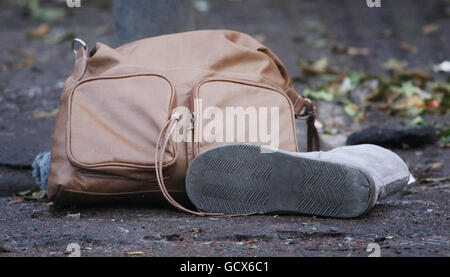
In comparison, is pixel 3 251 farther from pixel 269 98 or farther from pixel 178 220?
pixel 269 98

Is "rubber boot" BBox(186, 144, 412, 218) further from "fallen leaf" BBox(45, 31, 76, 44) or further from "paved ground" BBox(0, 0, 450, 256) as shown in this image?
"fallen leaf" BBox(45, 31, 76, 44)

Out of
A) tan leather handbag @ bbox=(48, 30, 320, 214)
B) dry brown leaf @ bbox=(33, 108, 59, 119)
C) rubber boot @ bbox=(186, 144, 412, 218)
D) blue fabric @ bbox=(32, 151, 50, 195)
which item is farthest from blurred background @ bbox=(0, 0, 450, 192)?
rubber boot @ bbox=(186, 144, 412, 218)

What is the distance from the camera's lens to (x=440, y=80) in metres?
4.50

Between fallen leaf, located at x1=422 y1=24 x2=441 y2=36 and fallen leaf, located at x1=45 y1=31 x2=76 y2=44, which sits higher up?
fallen leaf, located at x1=422 y1=24 x2=441 y2=36

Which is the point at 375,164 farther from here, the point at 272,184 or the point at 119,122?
the point at 119,122

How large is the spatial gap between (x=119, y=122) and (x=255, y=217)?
55 cm

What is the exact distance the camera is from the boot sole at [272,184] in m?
2.15

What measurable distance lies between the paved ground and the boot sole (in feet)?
0.17

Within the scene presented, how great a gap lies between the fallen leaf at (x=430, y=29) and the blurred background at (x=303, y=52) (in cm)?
3

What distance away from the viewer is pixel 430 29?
5.70 metres

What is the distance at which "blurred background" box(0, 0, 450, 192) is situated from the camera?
11.1ft

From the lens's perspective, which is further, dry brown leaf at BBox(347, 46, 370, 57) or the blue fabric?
dry brown leaf at BBox(347, 46, 370, 57)

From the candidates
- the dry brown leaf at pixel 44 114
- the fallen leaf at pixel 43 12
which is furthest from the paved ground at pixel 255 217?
the fallen leaf at pixel 43 12

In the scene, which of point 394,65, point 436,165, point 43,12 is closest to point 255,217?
point 436,165
